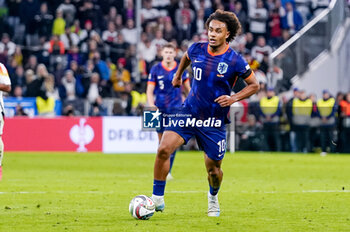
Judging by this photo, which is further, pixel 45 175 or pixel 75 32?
pixel 75 32

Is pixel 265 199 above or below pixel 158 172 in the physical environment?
below

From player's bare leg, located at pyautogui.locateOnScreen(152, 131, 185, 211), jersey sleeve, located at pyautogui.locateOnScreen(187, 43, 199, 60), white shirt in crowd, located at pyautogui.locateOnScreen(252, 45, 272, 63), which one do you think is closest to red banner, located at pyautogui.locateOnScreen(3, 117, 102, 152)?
white shirt in crowd, located at pyautogui.locateOnScreen(252, 45, 272, 63)

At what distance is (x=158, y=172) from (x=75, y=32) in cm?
1956

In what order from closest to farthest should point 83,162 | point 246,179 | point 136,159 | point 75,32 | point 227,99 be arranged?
point 227,99, point 246,179, point 83,162, point 136,159, point 75,32

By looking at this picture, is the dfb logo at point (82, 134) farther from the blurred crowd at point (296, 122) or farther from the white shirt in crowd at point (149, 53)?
the blurred crowd at point (296, 122)

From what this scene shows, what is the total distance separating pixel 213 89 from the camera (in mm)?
9273

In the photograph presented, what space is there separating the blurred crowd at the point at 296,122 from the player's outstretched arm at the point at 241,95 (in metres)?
16.3

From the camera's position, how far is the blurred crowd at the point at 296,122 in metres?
25.3

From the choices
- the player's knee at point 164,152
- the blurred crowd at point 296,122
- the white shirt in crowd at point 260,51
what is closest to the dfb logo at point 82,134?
the blurred crowd at point 296,122

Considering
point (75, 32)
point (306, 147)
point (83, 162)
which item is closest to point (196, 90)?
point (83, 162)

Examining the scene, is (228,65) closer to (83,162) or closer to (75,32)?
(83,162)

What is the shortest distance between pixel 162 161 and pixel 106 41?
19.5 metres

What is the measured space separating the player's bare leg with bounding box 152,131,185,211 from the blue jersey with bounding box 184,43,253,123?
0.38m

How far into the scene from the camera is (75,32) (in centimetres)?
2808
